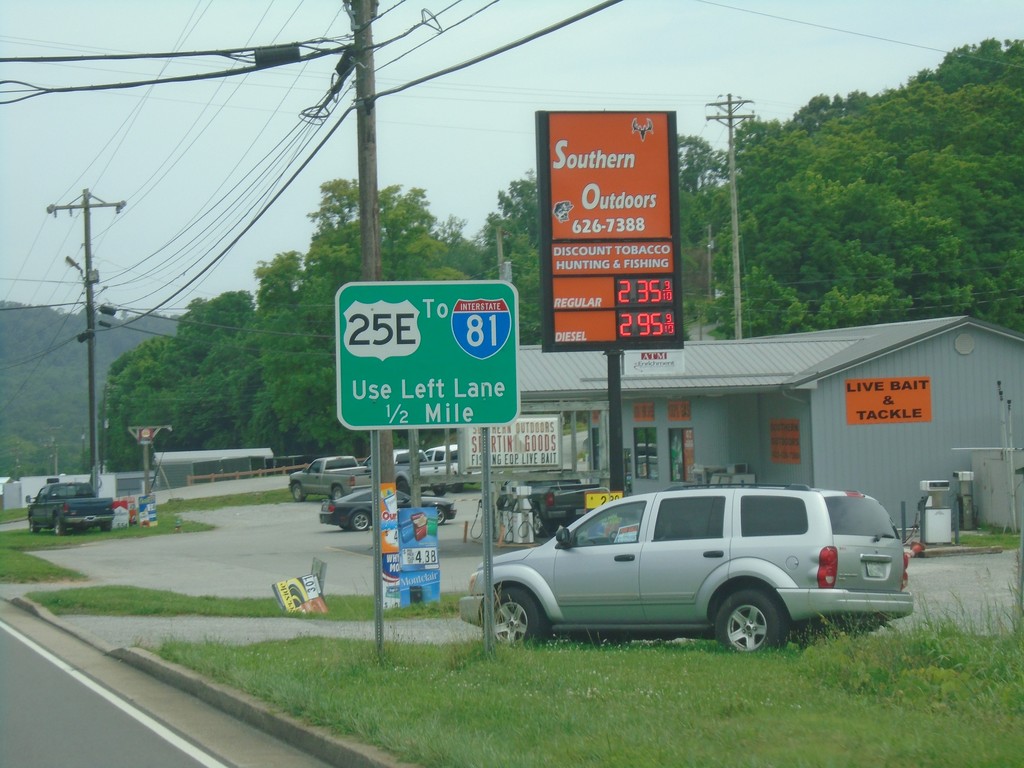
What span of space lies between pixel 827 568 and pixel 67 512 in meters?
35.7

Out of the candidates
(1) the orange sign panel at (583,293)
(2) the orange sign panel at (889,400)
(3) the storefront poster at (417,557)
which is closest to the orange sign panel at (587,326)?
(1) the orange sign panel at (583,293)

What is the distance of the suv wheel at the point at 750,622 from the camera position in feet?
38.0

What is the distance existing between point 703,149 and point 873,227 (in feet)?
175

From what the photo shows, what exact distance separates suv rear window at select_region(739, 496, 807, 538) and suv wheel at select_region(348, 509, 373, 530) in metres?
27.2

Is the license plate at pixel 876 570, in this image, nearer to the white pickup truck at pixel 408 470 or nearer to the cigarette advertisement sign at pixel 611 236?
the cigarette advertisement sign at pixel 611 236

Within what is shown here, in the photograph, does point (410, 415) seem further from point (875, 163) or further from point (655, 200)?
point (875, 163)

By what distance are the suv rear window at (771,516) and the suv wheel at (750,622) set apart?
66cm

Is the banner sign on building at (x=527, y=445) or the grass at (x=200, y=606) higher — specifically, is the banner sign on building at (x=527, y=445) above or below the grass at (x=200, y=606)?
above

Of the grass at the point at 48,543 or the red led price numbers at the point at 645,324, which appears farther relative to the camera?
the grass at the point at 48,543

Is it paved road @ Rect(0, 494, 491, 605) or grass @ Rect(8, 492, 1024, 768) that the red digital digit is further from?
grass @ Rect(8, 492, 1024, 768)

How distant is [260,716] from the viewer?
889 centimetres

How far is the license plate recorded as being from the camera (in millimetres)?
11758

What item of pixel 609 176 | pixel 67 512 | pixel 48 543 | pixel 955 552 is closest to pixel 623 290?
pixel 609 176

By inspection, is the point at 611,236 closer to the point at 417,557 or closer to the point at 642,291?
the point at 642,291
